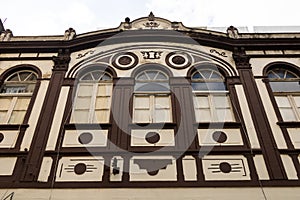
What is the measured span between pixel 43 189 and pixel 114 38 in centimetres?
539

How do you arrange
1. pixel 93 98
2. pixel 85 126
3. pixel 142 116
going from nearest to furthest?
pixel 85 126 < pixel 142 116 < pixel 93 98

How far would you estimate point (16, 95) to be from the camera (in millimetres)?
9109

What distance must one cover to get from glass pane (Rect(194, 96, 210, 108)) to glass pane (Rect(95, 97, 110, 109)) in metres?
Result: 2.29

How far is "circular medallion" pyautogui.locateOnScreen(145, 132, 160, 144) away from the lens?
783 cm

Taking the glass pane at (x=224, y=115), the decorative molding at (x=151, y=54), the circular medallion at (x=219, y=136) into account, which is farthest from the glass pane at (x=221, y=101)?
the decorative molding at (x=151, y=54)

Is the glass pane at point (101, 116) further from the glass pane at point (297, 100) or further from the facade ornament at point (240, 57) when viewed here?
the glass pane at point (297, 100)

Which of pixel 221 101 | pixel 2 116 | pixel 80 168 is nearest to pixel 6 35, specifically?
pixel 2 116

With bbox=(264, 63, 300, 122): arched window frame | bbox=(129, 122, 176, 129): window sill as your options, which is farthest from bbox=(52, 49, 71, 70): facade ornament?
bbox=(264, 63, 300, 122): arched window frame

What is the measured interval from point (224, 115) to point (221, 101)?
0.54 m

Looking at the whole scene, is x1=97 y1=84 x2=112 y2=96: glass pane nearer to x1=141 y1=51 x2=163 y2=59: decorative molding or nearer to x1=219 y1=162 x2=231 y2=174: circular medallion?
x1=141 y1=51 x2=163 y2=59: decorative molding

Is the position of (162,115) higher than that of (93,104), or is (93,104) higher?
(93,104)

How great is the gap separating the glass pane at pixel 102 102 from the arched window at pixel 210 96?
227cm

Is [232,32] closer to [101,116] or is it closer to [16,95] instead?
[101,116]

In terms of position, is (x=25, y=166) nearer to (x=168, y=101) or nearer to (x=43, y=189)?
(x=43, y=189)
